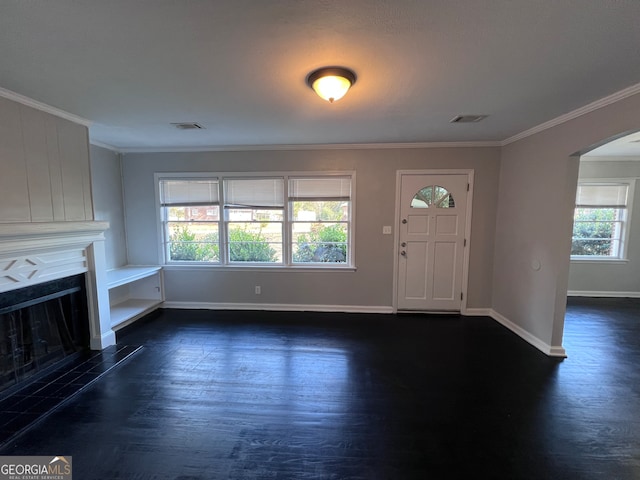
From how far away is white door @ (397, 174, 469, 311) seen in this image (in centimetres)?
385

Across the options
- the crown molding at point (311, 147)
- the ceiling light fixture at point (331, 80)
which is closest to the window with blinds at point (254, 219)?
the crown molding at point (311, 147)

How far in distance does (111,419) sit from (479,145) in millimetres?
4898

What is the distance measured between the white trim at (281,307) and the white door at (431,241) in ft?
1.51

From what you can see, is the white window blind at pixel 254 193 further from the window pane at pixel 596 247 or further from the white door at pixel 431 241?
the window pane at pixel 596 247

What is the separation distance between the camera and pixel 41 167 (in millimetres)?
2428

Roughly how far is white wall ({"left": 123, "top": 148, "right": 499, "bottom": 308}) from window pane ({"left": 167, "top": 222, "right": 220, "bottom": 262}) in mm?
205

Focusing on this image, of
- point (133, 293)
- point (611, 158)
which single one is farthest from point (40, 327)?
point (611, 158)

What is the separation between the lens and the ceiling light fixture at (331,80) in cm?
182

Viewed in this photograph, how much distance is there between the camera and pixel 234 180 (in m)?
4.05

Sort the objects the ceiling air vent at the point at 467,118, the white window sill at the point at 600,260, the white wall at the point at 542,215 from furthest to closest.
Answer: the white window sill at the point at 600,260, the ceiling air vent at the point at 467,118, the white wall at the point at 542,215

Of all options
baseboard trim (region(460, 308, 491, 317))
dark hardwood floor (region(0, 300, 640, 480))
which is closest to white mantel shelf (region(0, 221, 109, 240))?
dark hardwood floor (region(0, 300, 640, 480))

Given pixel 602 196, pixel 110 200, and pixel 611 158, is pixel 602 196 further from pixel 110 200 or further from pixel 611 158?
pixel 110 200

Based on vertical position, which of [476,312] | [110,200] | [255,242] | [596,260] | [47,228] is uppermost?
[110,200]

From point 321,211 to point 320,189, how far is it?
1.07ft
